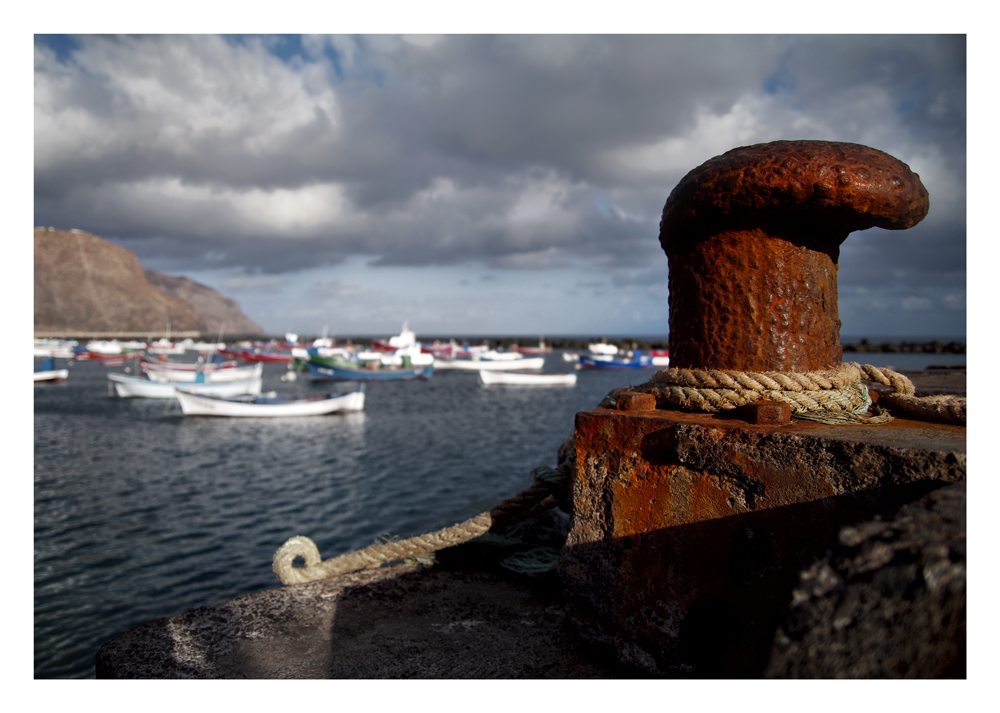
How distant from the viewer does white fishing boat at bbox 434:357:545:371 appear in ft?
152

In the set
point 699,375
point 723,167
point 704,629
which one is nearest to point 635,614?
point 704,629

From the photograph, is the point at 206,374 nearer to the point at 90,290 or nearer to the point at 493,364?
the point at 493,364

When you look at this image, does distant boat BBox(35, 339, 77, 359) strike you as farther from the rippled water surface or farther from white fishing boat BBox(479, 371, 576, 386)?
white fishing boat BBox(479, 371, 576, 386)

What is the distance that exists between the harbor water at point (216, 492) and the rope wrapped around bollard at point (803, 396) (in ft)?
3.88

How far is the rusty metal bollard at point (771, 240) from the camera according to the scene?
183cm

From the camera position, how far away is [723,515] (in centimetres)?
169

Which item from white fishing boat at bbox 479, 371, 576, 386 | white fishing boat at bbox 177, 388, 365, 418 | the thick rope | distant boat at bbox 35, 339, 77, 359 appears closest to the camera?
the thick rope

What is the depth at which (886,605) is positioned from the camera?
2.85 ft

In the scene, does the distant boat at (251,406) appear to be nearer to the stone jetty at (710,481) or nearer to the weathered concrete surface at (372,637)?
the weathered concrete surface at (372,637)

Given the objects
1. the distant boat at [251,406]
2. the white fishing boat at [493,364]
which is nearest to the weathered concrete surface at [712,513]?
the distant boat at [251,406]

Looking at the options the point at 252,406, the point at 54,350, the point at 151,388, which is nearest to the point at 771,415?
the point at 252,406

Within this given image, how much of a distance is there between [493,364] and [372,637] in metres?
45.2

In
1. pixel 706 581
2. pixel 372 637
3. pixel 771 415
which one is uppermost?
pixel 771 415

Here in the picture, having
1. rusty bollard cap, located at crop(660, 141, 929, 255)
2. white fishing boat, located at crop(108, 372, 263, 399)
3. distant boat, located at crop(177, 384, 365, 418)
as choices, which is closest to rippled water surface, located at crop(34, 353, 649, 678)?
distant boat, located at crop(177, 384, 365, 418)
